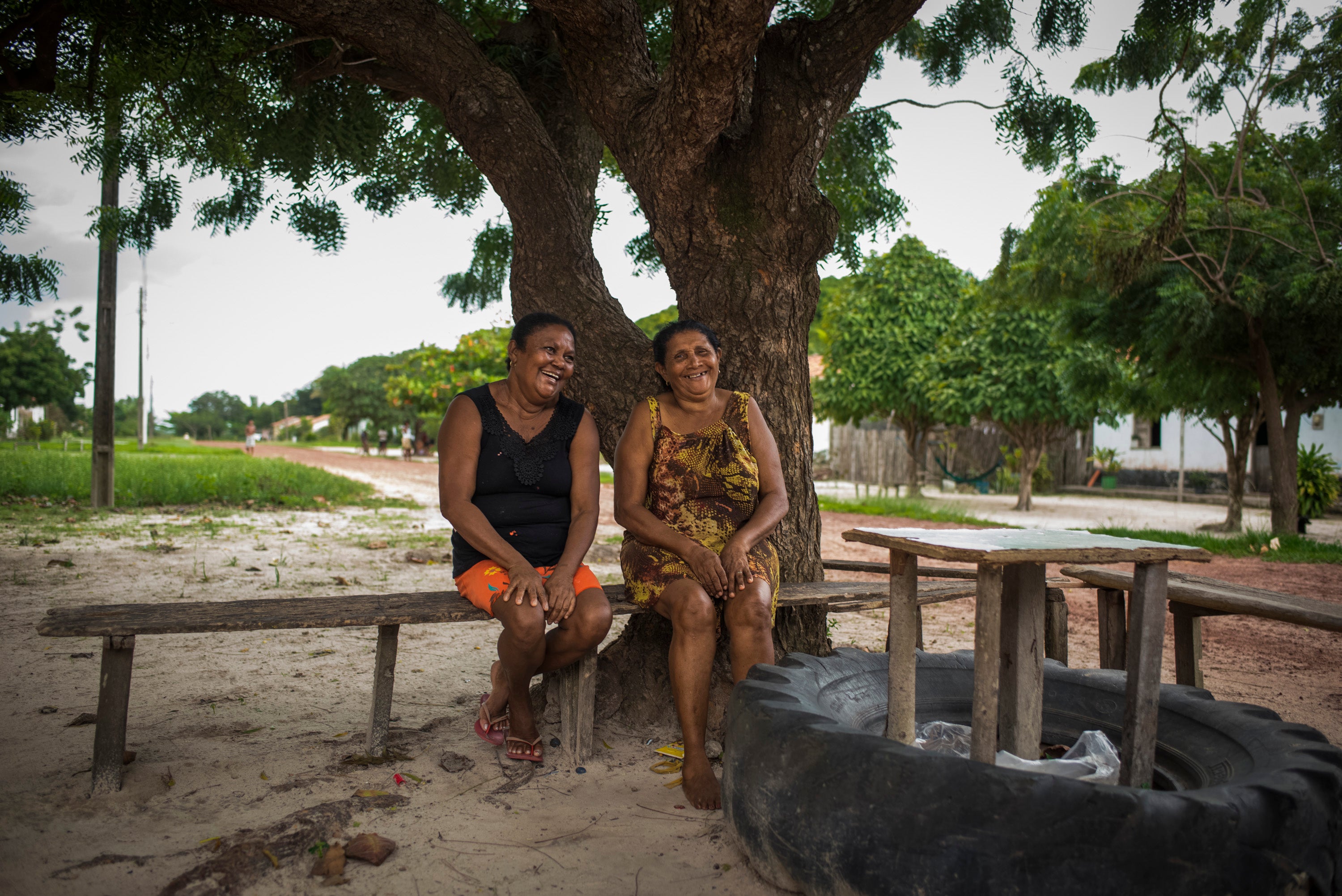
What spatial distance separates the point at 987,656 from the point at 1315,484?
45.3 ft

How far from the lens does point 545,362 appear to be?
3.37m

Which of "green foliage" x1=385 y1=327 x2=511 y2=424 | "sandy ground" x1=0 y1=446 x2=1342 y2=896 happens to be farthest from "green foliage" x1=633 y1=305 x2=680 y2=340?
"sandy ground" x1=0 y1=446 x2=1342 y2=896

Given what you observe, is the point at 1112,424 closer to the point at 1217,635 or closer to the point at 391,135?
the point at 1217,635

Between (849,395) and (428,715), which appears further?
(849,395)

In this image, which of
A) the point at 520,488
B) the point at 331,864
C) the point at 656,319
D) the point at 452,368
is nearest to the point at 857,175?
the point at 520,488

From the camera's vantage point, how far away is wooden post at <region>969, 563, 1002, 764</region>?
233cm

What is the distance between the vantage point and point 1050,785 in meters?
1.77

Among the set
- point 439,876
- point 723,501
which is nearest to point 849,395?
point 723,501

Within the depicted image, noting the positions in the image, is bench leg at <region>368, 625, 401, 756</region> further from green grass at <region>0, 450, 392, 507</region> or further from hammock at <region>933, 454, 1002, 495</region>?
hammock at <region>933, 454, 1002, 495</region>

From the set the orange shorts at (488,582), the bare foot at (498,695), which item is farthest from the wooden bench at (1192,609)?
the bare foot at (498,695)

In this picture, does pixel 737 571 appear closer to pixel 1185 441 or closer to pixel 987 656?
pixel 987 656

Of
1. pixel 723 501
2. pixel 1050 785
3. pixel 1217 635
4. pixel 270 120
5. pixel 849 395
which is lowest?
pixel 1217 635

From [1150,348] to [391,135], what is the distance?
9572mm

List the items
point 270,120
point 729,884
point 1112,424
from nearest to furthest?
point 729,884 < point 270,120 < point 1112,424
